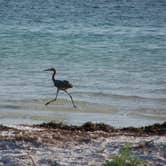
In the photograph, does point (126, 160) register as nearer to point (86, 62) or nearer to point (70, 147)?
point (70, 147)

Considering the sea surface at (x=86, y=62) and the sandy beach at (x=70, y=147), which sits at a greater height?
the sea surface at (x=86, y=62)

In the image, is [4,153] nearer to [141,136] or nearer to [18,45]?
[141,136]

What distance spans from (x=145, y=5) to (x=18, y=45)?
44.7 feet

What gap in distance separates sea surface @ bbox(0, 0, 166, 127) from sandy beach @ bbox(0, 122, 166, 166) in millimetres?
3265

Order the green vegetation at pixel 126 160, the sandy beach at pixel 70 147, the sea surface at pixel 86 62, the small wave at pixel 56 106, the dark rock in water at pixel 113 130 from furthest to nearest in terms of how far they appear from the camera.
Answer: the small wave at pixel 56 106
the sea surface at pixel 86 62
the dark rock in water at pixel 113 130
the sandy beach at pixel 70 147
the green vegetation at pixel 126 160

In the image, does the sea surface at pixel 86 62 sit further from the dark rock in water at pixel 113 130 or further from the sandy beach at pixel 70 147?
the sandy beach at pixel 70 147

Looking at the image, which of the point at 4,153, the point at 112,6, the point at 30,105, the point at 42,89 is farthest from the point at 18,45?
the point at 4,153

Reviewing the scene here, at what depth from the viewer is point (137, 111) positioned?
43.3 ft

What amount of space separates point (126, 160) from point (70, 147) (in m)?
0.93

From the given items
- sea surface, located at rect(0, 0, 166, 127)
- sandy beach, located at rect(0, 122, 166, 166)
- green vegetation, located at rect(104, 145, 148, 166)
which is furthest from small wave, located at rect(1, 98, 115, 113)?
green vegetation, located at rect(104, 145, 148, 166)

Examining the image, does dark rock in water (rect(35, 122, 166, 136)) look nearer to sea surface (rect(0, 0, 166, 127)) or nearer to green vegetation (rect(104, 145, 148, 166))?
sea surface (rect(0, 0, 166, 127))

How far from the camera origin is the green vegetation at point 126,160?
673 centimetres

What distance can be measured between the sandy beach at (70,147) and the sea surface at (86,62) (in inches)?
129

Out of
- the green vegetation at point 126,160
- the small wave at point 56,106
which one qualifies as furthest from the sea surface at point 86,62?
the green vegetation at point 126,160
